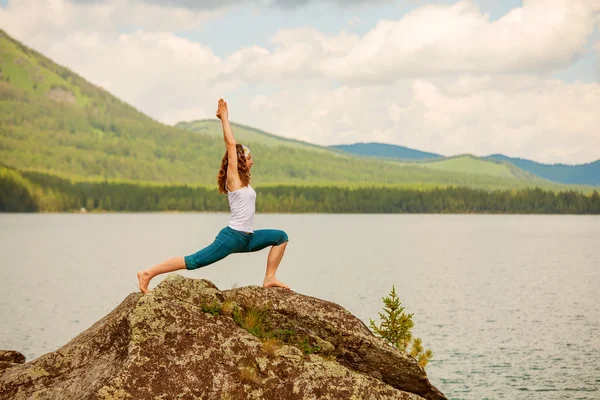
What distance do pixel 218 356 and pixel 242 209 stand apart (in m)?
2.53

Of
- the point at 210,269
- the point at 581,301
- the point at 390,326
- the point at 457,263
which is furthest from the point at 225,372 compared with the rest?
the point at 457,263

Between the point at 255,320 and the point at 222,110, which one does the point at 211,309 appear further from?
the point at 222,110

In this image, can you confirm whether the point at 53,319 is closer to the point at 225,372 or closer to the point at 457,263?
the point at 225,372

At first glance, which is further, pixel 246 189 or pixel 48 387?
pixel 246 189

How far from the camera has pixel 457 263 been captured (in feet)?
260

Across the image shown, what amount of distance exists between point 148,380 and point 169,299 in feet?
4.18

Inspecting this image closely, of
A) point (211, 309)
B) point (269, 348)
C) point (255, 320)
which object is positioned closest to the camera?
point (269, 348)

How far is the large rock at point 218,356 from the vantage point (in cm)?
951

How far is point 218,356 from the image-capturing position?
9844mm

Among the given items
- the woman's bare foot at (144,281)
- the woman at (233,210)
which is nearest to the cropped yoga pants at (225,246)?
the woman at (233,210)

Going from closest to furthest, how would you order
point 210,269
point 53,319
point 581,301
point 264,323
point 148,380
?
point 148,380 < point 264,323 < point 53,319 < point 581,301 < point 210,269

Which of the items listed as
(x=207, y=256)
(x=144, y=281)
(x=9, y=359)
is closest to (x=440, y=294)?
(x=9, y=359)

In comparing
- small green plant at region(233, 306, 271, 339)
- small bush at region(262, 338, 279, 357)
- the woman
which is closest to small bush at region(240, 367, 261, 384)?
small bush at region(262, 338, 279, 357)

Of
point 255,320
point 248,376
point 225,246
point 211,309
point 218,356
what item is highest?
point 225,246
